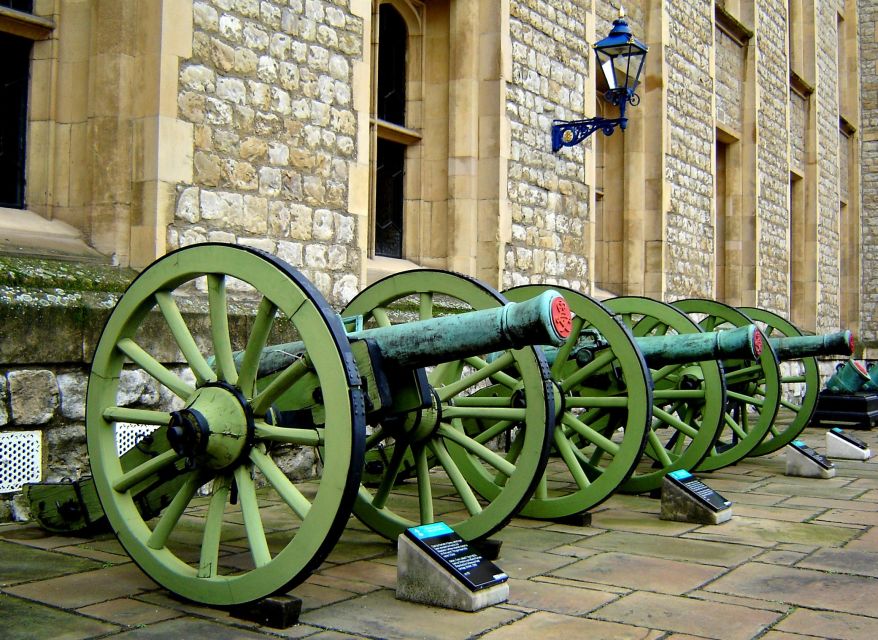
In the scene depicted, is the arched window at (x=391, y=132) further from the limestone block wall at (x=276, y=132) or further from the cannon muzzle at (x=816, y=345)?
the cannon muzzle at (x=816, y=345)

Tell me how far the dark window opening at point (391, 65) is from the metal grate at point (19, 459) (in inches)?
148

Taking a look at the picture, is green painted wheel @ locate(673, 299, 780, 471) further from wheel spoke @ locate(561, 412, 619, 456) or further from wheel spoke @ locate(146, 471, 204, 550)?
wheel spoke @ locate(146, 471, 204, 550)

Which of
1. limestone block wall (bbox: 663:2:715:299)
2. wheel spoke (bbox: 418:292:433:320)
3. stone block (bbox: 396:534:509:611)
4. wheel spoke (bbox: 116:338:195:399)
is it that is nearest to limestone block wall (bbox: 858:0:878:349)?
limestone block wall (bbox: 663:2:715:299)

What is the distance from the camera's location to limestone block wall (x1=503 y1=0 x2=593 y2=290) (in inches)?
315

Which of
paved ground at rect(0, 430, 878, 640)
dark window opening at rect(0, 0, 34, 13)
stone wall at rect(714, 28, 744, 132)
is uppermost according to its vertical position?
stone wall at rect(714, 28, 744, 132)

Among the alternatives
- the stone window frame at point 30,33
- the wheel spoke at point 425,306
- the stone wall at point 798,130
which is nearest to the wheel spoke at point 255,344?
the wheel spoke at point 425,306

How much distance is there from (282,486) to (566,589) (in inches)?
43.4

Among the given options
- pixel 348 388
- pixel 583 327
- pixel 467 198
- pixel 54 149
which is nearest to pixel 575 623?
pixel 348 388

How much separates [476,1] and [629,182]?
338 cm

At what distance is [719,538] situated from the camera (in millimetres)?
4484

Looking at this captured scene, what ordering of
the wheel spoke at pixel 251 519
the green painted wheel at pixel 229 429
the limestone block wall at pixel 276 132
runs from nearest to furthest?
the green painted wheel at pixel 229 429, the wheel spoke at pixel 251 519, the limestone block wall at pixel 276 132

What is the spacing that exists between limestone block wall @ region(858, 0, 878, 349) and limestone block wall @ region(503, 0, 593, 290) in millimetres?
12826

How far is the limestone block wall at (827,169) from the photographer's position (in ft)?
55.9

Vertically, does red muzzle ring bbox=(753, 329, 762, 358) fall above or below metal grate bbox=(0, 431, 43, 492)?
above
